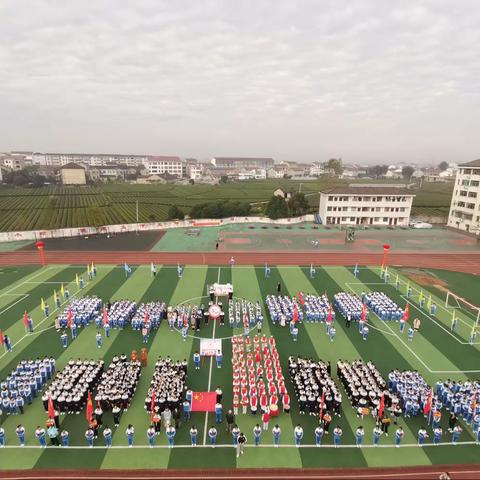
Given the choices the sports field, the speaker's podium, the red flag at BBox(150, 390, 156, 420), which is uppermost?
the speaker's podium

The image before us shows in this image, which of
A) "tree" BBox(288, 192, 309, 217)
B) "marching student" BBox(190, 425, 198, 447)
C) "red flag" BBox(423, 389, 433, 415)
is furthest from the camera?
"tree" BBox(288, 192, 309, 217)

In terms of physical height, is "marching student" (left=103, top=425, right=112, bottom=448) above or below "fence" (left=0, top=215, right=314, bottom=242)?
below

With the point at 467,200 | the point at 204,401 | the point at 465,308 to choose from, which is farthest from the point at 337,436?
the point at 467,200

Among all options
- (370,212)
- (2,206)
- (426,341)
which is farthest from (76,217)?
(426,341)

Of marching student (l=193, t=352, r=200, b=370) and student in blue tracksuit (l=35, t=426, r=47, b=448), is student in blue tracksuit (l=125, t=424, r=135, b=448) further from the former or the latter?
marching student (l=193, t=352, r=200, b=370)

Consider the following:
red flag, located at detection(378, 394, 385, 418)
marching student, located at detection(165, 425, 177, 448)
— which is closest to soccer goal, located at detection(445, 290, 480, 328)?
red flag, located at detection(378, 394, 385, 418)

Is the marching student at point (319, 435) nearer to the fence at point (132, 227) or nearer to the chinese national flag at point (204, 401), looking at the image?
the chinese national flag at point (204, 401)

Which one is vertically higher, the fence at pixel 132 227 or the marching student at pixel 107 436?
the fence at pixel 132 227

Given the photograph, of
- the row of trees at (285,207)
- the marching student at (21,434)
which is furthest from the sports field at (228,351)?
the row of trees at (285,207)
